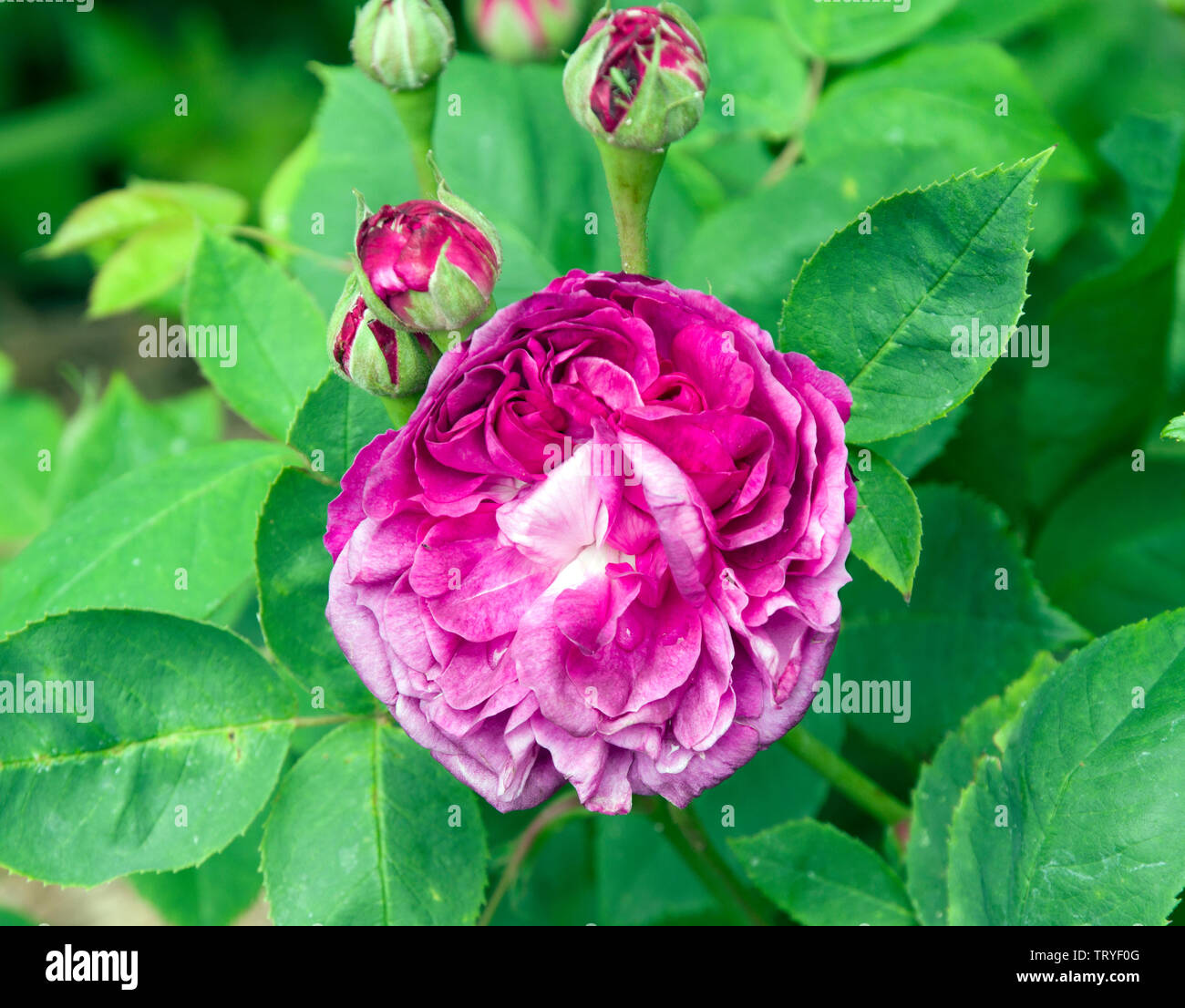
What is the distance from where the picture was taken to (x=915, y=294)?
698 mm

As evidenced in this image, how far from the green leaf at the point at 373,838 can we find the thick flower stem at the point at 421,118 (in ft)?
1.26

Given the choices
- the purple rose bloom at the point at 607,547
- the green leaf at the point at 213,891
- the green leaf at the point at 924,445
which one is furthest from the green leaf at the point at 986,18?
the green leaf at the point at 213,891

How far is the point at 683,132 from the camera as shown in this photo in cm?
71

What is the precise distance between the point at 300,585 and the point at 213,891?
516 mm

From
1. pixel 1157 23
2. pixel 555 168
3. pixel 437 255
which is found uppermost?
pixel 1157 23

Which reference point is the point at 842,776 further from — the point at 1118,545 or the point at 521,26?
the point at 521,26

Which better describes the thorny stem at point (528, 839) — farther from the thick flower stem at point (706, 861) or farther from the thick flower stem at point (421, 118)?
the thick flower stem at point (421, 118)

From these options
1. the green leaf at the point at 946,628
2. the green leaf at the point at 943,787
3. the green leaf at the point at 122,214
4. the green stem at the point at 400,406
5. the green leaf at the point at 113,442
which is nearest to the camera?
the green stem at the point at 400,406

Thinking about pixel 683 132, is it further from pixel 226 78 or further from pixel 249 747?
pixel 226 78

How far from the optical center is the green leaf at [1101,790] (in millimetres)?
674

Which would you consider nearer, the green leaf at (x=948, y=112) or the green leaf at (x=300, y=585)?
the green leaf at (x=300, y=585)

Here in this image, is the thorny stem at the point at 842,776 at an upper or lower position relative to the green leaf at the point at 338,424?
lower

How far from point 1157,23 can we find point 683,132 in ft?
2.95
